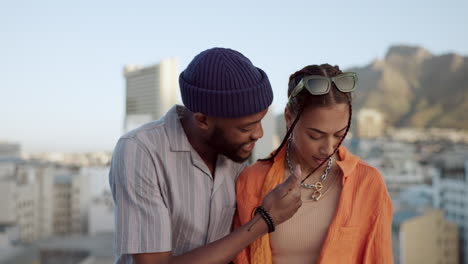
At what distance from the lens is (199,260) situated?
1.60 metres

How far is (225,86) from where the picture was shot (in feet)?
5.23

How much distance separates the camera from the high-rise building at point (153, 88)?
38.3 meters

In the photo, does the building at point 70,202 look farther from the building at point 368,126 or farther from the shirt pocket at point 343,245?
the building at point 368,126

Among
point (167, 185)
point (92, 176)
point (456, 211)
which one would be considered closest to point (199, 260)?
point (167, 185)

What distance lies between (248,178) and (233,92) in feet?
1.92

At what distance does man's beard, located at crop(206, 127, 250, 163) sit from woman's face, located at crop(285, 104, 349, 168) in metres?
0.30

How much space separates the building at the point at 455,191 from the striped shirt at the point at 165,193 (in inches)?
1361

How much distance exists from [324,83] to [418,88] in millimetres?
118294

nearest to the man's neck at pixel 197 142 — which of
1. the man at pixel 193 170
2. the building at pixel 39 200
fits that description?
the man at pixel 193 170

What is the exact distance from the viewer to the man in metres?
1.61

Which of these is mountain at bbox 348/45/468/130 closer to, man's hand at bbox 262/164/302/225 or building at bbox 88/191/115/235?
building at bbox 88/191/115/235

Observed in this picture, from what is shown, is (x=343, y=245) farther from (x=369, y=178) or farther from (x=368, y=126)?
(x=368, y=126)

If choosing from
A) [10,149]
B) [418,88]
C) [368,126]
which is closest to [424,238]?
[10,149]

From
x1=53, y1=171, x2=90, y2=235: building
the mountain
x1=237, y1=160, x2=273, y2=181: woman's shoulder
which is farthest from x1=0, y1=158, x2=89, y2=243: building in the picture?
the mountain
